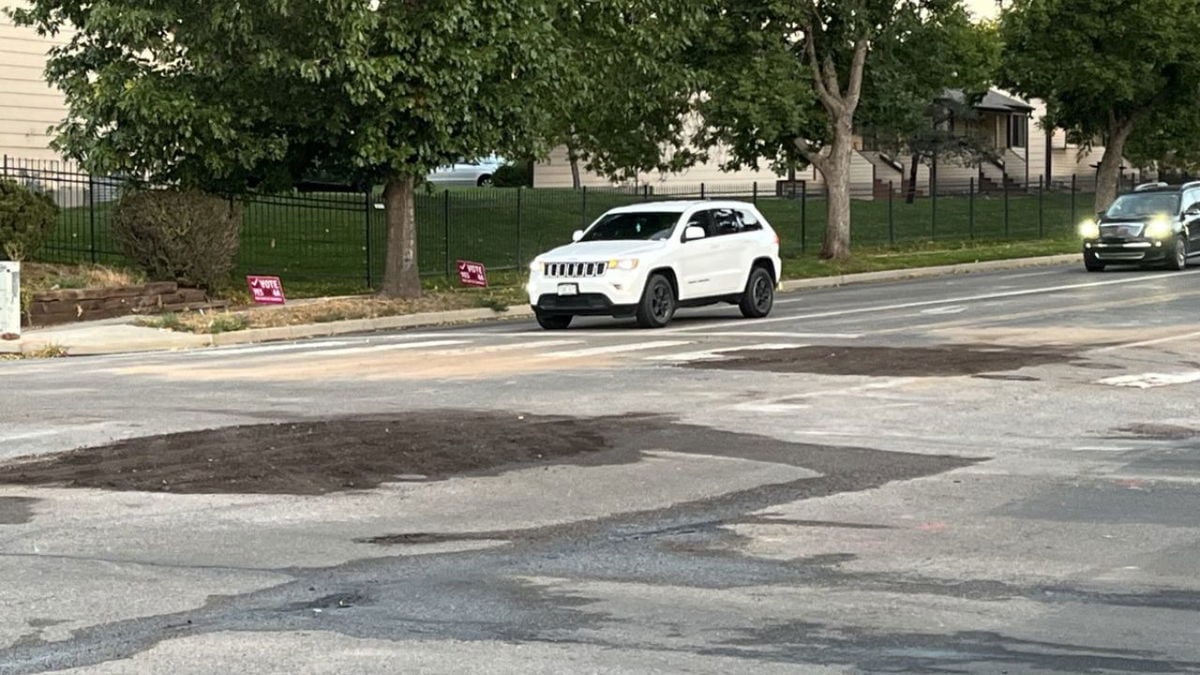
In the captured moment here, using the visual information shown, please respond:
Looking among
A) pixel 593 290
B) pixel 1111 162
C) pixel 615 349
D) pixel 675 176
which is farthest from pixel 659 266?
pixel 675 176

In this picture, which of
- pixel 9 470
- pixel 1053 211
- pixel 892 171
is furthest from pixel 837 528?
pixel 892 171

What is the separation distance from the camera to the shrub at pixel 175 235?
26891 mm

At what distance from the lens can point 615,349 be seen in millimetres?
19625

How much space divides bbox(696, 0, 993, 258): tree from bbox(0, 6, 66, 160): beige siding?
1647 centimetres

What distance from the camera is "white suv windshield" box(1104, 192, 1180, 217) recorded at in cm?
3547

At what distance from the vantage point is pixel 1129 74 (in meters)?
46.7

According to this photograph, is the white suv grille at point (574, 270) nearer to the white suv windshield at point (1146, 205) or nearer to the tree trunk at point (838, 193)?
the white suv windshield at point (1146, 205)

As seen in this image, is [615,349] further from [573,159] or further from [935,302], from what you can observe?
[573,159]

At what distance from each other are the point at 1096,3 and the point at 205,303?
93.6ft

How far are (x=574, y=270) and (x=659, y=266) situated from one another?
110 cm

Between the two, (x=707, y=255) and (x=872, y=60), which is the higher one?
(x=872, y=60)

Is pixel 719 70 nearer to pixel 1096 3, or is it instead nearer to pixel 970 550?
pixel 1096 3

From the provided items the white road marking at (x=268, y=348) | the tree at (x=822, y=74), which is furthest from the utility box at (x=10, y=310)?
the tree at (x=822, y=74)

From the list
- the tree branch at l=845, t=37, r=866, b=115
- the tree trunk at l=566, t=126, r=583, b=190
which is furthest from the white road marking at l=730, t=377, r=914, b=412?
the tree trunk at l=566, t=126, r=583, b=190
